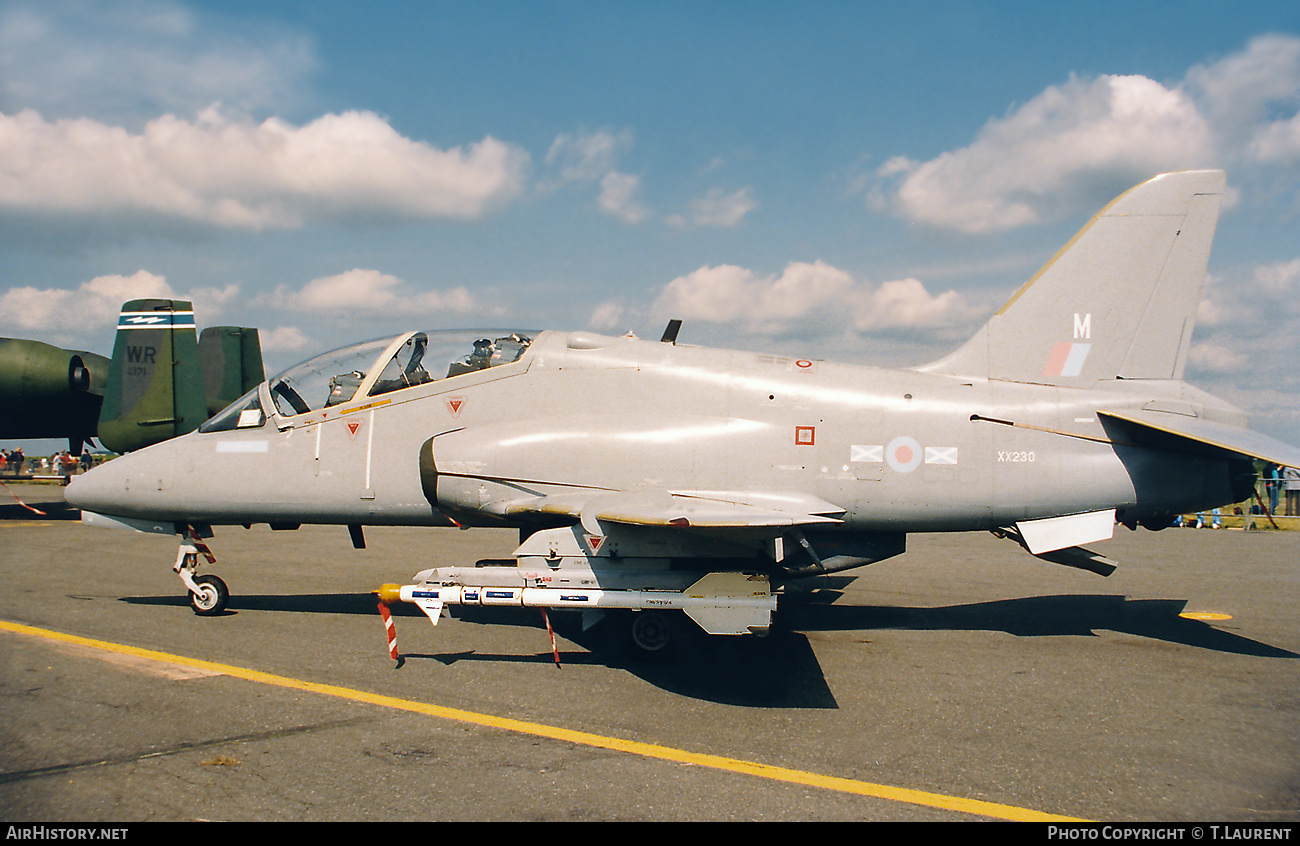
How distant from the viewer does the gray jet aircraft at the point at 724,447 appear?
21.6 ft

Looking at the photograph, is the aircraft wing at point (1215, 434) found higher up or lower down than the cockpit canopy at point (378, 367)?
lower down

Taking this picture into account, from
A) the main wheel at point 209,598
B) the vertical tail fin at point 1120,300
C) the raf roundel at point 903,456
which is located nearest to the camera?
the raf roundel at point 903,456

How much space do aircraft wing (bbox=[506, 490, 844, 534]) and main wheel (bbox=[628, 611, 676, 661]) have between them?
1068 millimetres

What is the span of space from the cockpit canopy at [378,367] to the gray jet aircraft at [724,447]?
26mm

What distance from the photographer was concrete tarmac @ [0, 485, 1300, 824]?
391cm

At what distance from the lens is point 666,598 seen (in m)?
6.25

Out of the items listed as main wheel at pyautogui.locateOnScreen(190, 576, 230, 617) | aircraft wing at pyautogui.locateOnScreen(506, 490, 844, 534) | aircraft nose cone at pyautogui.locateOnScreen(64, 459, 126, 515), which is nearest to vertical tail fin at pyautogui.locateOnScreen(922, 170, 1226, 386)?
aircraft wing at pyautogui.locateOnScreen(506, 490, 844, 534)

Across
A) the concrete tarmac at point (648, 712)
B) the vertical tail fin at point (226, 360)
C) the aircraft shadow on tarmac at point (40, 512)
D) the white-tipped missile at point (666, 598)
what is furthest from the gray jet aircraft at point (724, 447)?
the aircraft shadow on tarmac at point (40, 512)

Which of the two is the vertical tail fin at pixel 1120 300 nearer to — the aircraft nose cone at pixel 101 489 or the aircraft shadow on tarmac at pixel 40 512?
the aircraft nose cone at pixel 101 489

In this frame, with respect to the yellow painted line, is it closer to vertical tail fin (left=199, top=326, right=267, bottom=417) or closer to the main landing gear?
the main landing gear

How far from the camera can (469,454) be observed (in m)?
7.04

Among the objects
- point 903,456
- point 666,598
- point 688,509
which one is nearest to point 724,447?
point 688,509
